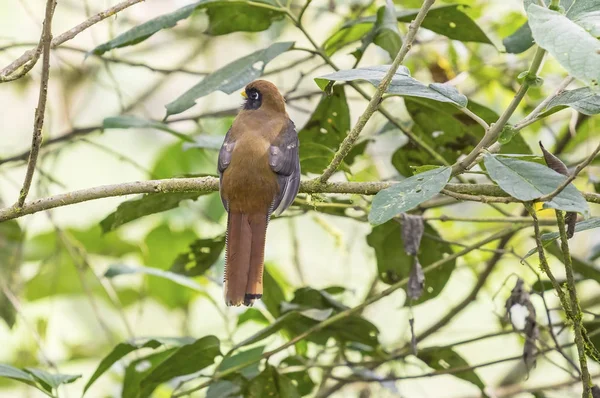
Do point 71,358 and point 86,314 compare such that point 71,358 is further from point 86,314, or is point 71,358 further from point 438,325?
point 438,325

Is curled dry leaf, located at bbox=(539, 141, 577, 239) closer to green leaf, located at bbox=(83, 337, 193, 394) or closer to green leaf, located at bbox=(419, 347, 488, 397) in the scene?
green leaf, located at bbox=(419, 347, 488, 397)

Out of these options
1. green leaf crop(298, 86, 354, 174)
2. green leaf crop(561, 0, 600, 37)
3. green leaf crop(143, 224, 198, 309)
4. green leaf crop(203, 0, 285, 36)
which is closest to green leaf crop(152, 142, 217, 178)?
green leaf crop(143, 224, 198, 309)

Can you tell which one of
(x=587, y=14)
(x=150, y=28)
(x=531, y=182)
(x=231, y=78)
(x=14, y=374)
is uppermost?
(x=150, y=28)

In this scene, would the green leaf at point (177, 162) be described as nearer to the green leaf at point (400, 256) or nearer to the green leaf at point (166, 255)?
the green leaf at point (166, 255)

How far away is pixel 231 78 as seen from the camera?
6.89ft

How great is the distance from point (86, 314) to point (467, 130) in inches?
127

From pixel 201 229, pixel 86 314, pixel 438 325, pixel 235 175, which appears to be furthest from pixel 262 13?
pixel 86 314

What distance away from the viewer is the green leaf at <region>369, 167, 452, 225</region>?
1.37m

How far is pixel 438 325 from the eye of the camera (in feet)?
9.05

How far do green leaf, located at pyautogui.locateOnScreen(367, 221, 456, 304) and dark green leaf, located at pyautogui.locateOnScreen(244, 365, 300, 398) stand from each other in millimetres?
513

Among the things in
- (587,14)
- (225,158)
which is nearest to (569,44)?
(587,14)

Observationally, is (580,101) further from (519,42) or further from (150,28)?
(150,28)

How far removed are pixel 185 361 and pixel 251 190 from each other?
501 mm

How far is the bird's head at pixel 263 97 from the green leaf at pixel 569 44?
132 cm
